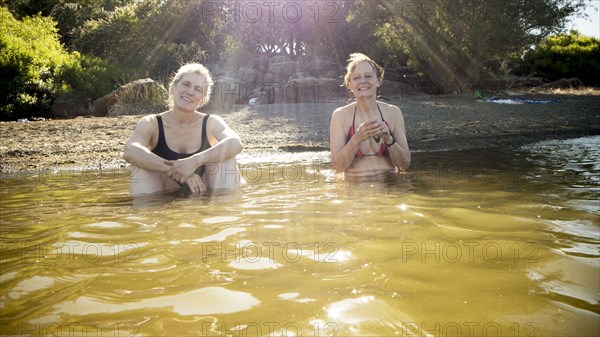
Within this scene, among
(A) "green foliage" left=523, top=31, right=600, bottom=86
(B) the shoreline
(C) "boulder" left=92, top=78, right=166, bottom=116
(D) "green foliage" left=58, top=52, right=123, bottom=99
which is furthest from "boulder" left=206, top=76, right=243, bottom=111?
(A) "green foliage" left=523, top=31, right=600, bottom=86

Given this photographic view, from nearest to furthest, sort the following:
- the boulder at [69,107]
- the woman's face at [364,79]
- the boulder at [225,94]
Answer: the woman's face at [364,79] → the boulder at [69,107] → the boulder at [225,94]

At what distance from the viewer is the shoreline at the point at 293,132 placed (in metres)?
7.01

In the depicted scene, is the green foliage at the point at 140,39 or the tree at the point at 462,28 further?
the green foliage at the point at 140,39

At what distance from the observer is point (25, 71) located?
1295cm

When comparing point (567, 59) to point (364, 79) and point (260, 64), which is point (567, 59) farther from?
point (364, 79)

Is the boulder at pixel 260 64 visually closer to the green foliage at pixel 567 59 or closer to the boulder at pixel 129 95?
the green foliage at pixel 567 59

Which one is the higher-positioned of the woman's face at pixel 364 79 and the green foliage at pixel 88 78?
the green foliage at pixel 88 78

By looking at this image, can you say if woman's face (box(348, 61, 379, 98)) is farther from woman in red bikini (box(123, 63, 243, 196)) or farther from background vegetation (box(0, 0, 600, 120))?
background vegetation (box(0, 0, 600, 120))

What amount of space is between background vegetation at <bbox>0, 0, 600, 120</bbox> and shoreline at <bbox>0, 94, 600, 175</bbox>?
4550 mm

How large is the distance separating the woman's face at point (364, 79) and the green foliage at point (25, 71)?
11.0 metres

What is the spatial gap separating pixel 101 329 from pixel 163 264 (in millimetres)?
647

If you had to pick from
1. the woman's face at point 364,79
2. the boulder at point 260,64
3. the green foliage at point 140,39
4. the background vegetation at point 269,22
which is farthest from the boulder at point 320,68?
the woman's face at point 364,79

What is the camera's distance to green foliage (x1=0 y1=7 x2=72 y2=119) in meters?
12.2

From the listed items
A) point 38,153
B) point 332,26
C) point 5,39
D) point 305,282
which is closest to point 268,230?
point 305,282
